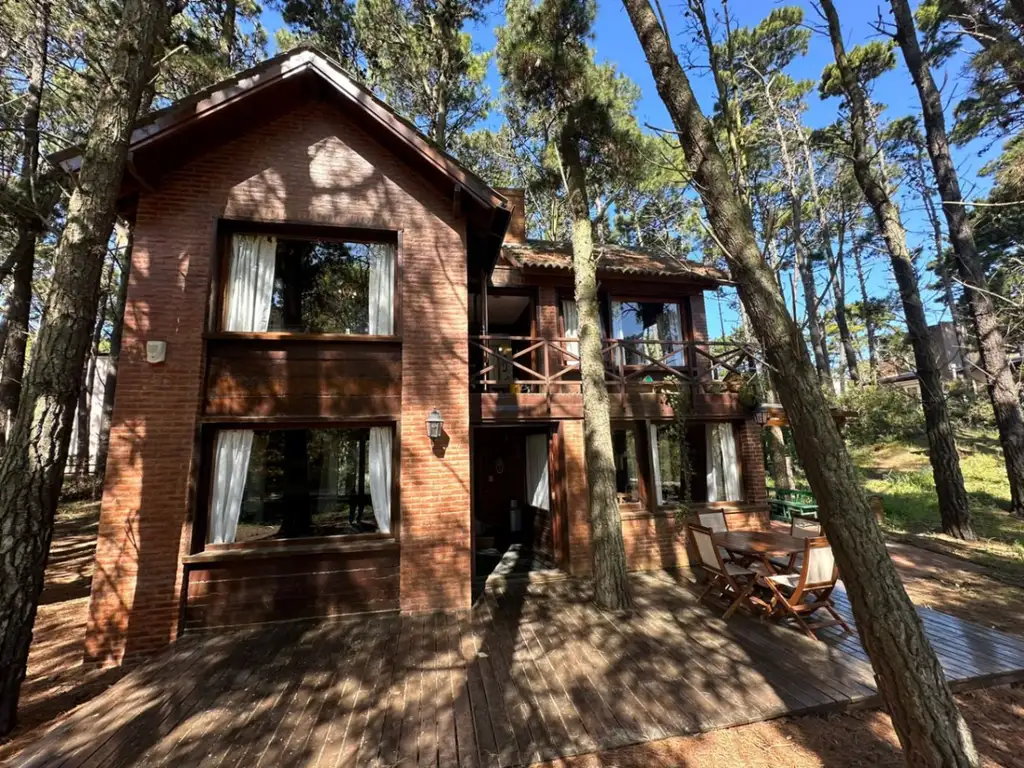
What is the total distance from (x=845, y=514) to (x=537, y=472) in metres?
6.39

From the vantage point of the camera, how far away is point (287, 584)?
5.61 metres

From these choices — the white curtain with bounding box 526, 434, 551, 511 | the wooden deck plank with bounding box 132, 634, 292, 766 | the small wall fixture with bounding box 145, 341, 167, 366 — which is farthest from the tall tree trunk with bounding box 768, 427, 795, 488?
the small wall fixture with bounding box 145, 341, 167, 366

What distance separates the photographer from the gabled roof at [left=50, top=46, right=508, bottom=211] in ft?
18.3

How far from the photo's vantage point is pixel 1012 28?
7293mm

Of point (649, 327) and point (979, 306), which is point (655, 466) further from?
point (979, 306)

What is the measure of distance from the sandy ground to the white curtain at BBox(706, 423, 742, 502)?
292 cm

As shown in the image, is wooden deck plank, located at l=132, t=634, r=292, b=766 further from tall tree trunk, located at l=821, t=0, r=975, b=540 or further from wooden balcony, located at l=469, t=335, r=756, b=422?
tall tree trunk, located at l=821, t=0, r=975, b=540

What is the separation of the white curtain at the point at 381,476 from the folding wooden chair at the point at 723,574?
14.6 ft

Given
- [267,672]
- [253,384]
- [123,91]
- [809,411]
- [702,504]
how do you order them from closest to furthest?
[809,411]
[267,672]
[123,91]
[253,384]
[702,504]

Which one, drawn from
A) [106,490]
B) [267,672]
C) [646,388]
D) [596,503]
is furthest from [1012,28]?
[106,490]

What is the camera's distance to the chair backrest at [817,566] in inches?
195

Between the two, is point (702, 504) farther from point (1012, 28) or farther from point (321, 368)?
point (1012, 28)

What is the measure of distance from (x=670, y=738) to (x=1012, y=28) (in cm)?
1211

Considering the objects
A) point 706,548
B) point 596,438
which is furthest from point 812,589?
point 596,438
